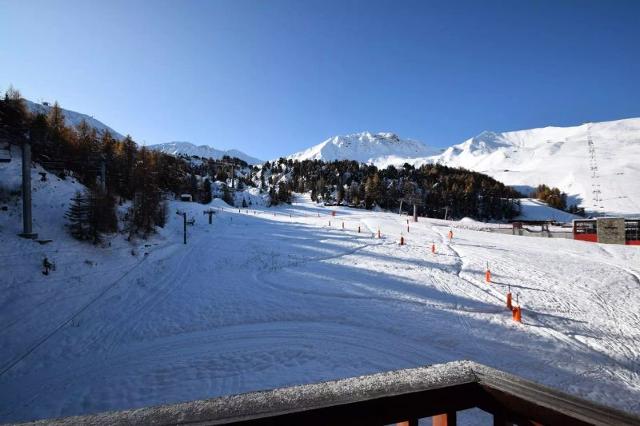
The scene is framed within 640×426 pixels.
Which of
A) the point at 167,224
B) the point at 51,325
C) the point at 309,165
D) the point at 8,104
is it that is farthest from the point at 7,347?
the point at 309,165

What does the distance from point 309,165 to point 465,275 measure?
149m

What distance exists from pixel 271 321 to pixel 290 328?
3.59ft

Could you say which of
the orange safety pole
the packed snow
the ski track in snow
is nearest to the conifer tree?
the packed snow

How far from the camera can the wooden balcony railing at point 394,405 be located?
1.33 m

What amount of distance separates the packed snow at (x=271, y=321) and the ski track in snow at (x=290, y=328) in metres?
0.06

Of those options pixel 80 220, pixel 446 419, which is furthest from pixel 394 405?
pixel 80 220

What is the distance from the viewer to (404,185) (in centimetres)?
12888

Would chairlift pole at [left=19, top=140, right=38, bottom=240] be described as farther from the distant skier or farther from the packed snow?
the distant skier

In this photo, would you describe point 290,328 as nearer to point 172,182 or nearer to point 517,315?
point 517,315

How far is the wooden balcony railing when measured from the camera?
1.33 metres

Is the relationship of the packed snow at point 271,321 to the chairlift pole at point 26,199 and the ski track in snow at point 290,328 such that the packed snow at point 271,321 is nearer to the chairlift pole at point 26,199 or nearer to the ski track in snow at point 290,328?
the ski track in snow at point 290,328

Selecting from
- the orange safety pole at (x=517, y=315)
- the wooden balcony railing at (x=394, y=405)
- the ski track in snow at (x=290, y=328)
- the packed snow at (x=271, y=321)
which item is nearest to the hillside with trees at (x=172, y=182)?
the packed snow at (x=271, y=321)

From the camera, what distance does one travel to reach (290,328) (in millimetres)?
11078

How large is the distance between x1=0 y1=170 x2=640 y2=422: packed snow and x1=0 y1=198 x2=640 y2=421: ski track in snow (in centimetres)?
6
